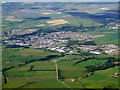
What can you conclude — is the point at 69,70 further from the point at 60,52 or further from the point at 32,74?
the point at 60,52

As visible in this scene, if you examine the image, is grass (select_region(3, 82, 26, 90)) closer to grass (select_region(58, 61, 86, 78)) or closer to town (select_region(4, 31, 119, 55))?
grass (select_region(58, 61, 86, 78))

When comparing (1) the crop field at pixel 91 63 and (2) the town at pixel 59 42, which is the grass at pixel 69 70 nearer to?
(1) the crop field at pixel 91 63

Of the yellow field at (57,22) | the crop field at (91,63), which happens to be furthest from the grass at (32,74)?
the yellow field at (57,22)

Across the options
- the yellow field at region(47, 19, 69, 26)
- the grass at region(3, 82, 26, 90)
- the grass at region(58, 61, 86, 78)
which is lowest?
the grass at region(58, 61, 86, 78)

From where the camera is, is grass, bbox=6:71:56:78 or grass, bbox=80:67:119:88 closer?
grass, bbox=80:67:119:88

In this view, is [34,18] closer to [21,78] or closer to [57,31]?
[57,31]

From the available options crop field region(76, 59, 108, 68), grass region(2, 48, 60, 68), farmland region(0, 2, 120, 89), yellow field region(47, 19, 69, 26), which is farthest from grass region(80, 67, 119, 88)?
yellow field region(47, 19, 69, 26)

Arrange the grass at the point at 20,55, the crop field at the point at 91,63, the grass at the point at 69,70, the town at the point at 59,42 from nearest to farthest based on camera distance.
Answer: the grass at the point at 69,70 < the crop field at the point at 91,63 < the grass at the point at 20,55 < the town at the point at 59,42

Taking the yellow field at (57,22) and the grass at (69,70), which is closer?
the grass at (69,70)
